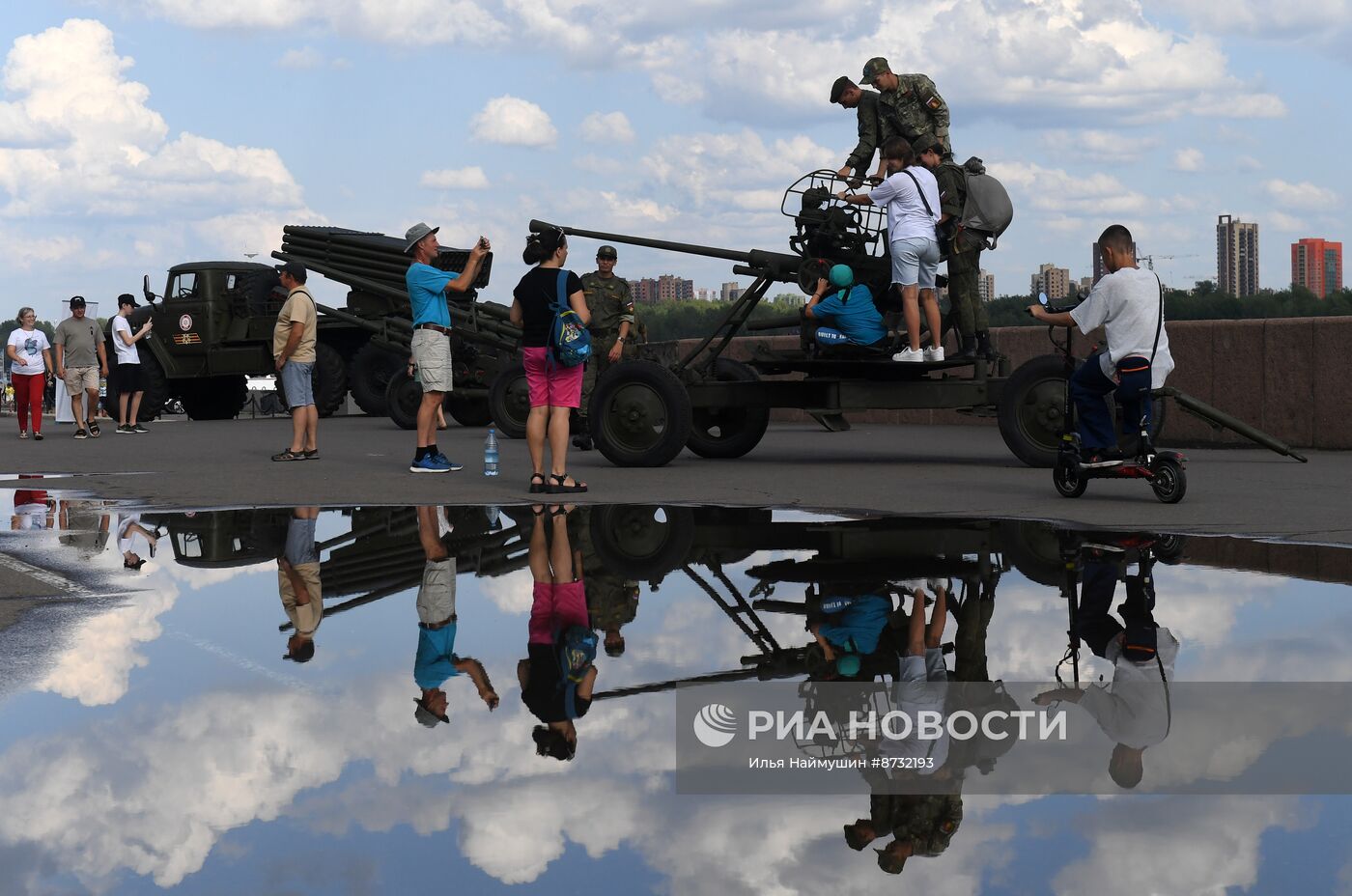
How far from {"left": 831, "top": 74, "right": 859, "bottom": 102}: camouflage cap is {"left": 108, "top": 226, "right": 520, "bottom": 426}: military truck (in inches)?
428

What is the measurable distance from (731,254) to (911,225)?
2006 mm

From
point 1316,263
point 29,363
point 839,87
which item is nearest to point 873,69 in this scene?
point 839,87

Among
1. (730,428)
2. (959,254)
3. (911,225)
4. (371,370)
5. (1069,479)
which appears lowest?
(1069,479)

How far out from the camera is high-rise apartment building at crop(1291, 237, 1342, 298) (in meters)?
111

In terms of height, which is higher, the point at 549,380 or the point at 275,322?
the point at 275,322

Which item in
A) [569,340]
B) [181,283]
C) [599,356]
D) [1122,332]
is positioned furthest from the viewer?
[181,283]

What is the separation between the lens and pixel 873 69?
13086mm

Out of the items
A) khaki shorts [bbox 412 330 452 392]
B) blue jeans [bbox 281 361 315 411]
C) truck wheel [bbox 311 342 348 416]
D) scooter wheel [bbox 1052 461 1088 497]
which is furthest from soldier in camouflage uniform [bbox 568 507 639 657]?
truck wheel [bbox 311 342 348 416]

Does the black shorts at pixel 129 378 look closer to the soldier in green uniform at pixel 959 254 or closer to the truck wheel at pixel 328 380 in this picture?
the truck wheel at pixel 328 380

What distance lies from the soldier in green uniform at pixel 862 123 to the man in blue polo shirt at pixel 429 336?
3189 mm

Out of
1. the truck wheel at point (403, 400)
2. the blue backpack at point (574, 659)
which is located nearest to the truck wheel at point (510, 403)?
A: the truck wheel at point (403, 400)

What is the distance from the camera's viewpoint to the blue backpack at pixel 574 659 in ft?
15.5

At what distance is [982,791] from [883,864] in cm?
53

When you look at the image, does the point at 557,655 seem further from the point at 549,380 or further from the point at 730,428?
the point at 730,428
